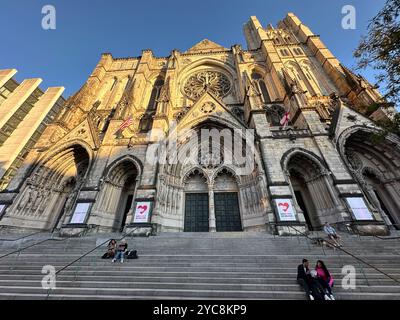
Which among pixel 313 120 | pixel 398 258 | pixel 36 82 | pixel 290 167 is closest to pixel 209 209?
pixel 290 167

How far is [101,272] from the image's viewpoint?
17.5 ft

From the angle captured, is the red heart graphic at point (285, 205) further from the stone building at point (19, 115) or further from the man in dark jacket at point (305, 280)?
the stone building at point (19, 115)

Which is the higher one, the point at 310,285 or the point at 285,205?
the point at 285,205

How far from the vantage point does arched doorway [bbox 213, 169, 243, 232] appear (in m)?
11.4

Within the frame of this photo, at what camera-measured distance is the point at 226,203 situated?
12.2m

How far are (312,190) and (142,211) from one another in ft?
33.0

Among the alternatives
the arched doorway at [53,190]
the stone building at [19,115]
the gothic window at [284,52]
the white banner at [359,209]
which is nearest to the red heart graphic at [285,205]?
the white banner at [359,209]

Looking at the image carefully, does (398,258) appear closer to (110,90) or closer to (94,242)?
(94,242)

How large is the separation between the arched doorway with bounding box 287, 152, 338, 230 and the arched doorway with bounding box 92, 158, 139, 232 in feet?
34.0

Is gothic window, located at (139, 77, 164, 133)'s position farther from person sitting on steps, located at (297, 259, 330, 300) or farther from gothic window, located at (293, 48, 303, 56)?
gothic window, located at (293, 48, 303, 56)

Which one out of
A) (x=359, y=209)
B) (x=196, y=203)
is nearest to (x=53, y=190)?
(x=196, y=203)

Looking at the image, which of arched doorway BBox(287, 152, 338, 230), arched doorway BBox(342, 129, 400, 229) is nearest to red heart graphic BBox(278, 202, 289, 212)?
arched doorway BBox(287, 152, 338, 230)

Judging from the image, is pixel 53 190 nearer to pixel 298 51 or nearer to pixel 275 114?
pixel 275 114

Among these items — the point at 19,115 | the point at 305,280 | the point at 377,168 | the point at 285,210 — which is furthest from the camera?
the point at 19,115
